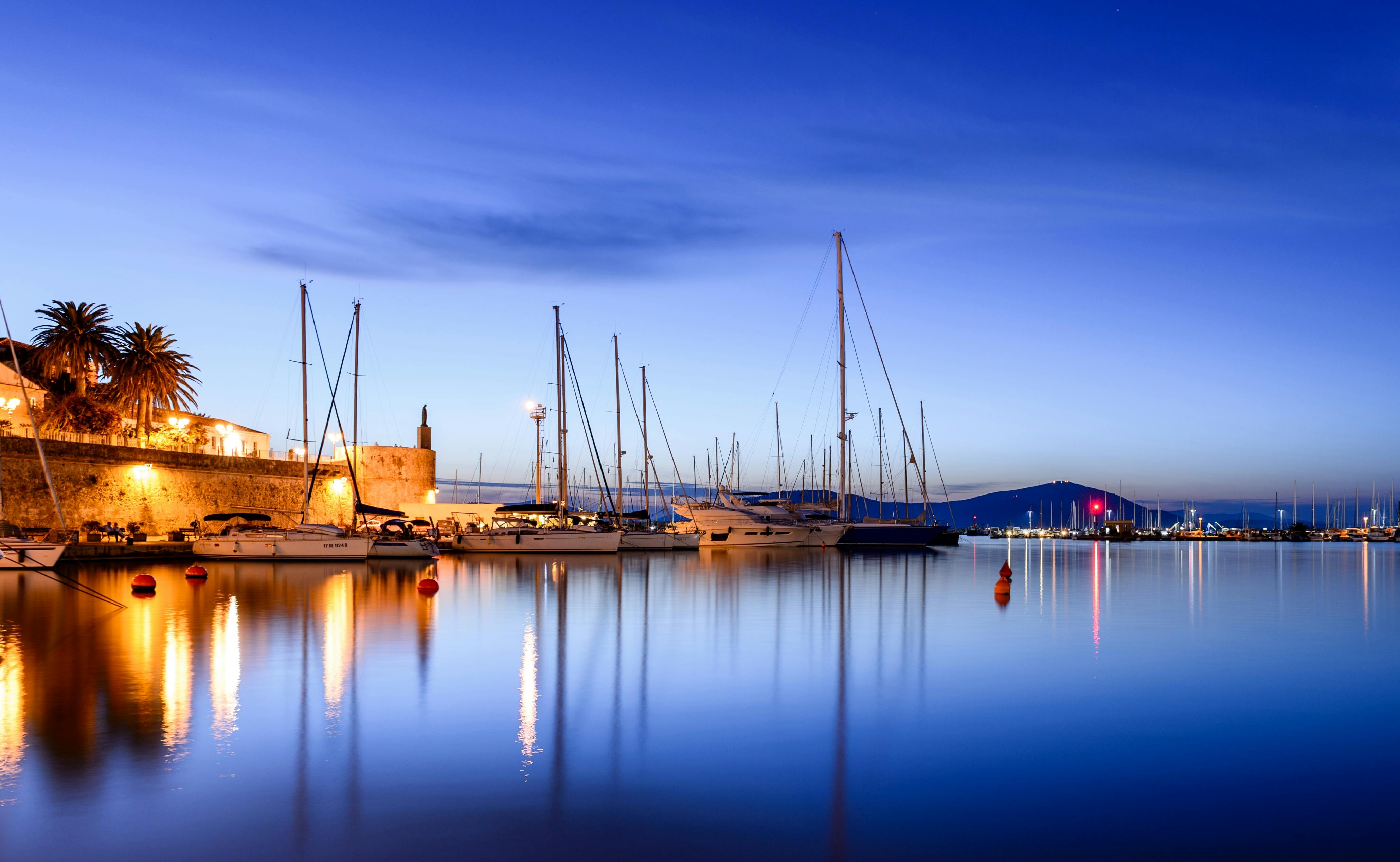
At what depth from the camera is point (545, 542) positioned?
139ft

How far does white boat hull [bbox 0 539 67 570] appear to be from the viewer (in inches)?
1096

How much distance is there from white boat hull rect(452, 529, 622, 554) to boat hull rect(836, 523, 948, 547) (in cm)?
1214

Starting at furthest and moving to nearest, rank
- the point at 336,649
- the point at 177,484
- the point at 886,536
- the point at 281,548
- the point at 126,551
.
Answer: the point at 886,536 < the point at 177,484 < the point at 281,548 < the point at 126,551 < the point at 336,649

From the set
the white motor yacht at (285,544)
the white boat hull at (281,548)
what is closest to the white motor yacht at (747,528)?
the white boat hull at (281,548)

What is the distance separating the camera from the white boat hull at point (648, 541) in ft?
152

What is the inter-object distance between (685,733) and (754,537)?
4301 cm

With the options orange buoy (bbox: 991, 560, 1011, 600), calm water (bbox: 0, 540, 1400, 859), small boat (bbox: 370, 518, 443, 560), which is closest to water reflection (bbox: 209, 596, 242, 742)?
calm water (bbox: 0, 540, 1400, 859)

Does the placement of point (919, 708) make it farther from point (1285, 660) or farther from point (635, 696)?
point (1285, 660)

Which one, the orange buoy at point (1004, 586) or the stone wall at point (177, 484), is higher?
the stone wall at point (177, 484)

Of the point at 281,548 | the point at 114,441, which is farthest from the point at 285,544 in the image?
the point at 114,441

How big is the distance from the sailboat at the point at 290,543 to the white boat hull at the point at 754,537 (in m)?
19.1

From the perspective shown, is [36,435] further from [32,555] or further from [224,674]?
[224,674]

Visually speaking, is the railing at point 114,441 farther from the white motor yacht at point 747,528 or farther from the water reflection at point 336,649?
the white motor yacht at point 747,528

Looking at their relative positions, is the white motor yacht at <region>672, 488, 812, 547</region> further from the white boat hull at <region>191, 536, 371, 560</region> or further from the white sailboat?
the white sailboat
